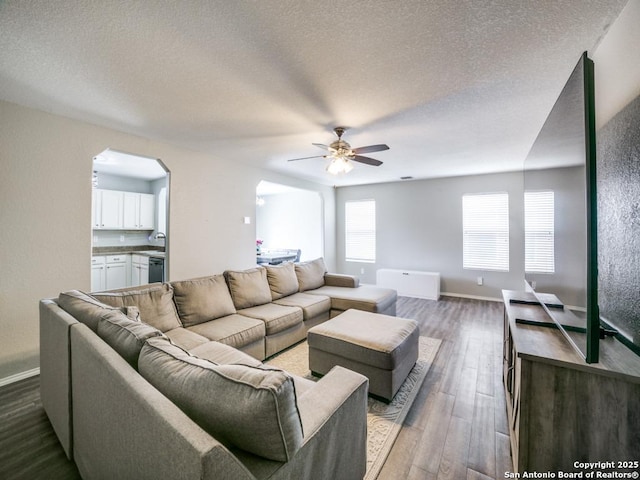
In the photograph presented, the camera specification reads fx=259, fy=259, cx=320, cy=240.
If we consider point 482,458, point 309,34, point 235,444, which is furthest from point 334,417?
point 309,34

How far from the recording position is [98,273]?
191 inches

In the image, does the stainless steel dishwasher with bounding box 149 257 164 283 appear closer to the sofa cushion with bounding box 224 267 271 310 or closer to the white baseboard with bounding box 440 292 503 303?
the sofa cushion with bounding box 224 267 271 310

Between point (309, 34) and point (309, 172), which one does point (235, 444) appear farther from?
point (309, 172)

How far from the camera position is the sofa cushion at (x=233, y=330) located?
2244 millimetres

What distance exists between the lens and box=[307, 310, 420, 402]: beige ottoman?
2.02 meters

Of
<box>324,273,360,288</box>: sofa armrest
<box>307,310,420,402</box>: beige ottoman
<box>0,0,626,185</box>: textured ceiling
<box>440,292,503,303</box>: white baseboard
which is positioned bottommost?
<box>440,292,503,303</box>: white baseboard

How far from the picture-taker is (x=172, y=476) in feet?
2.15

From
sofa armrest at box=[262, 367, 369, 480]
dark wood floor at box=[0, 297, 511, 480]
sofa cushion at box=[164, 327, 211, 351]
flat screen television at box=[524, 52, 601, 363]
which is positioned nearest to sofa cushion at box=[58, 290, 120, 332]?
sofa cushion at box=[164, 327, 211, 351]

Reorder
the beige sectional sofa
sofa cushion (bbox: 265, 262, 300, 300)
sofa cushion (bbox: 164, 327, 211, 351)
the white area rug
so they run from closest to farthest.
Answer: the beige sectional sofa
the white area rug
sofa cushion (bbox: 164, 327, 211, 351)
sofa cushion (bbox: 265, 262, 300, 300)

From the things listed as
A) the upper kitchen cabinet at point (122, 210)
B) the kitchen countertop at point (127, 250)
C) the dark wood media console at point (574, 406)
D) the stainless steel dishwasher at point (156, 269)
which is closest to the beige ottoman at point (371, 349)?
the dark wood media console at point (574, 406)

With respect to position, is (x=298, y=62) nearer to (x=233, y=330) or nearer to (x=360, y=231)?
(x=233, y=330)

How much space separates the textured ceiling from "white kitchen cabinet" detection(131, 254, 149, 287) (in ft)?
9.34

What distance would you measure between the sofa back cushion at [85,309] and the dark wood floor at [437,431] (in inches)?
33.3

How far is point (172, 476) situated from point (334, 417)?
600 millimetres
